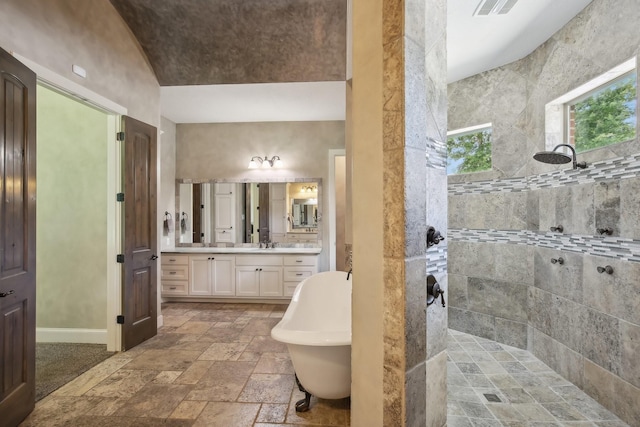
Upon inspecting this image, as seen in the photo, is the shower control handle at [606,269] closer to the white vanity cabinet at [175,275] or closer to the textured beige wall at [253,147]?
the textured beige wall at [253,147]

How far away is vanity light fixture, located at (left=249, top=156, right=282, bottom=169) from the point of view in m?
4.82

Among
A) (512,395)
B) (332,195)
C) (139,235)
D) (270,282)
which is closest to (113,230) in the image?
(139,235)

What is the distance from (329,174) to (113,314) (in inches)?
128

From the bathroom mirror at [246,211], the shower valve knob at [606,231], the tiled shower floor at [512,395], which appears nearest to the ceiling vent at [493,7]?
the shower valve knob at [606,231]

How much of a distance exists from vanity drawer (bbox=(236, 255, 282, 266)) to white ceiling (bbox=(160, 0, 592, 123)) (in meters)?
2.12

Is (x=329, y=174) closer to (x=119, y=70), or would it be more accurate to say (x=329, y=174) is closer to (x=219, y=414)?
(x=119, y=70)

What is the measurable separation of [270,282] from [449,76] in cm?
345

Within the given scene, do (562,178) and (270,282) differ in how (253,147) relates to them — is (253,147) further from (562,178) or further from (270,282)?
(562,178)

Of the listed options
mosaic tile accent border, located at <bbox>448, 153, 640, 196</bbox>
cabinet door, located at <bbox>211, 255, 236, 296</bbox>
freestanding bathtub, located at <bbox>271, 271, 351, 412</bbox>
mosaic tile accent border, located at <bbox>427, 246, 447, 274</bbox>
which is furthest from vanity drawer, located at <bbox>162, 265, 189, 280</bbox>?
mosaic tile accent border, located at <bbox>427, 246, 447, 274</bbox>

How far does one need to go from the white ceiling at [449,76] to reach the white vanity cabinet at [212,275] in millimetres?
2147

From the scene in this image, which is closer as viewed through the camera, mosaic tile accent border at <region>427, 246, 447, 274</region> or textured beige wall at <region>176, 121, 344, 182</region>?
mosaic tile accent border at <region>427, 246, 447, 274</region>

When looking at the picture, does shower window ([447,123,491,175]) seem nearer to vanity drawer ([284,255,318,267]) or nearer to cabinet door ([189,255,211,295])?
vanity drawer ([284,255,318,267])

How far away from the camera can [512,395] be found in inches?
85.4

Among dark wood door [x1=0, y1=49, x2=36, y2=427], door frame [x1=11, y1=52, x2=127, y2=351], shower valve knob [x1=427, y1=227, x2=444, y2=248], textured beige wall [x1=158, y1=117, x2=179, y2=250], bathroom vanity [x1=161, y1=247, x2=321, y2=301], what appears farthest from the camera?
textured beige wall [x1=158, y1=117, x2=179, y2=250]
